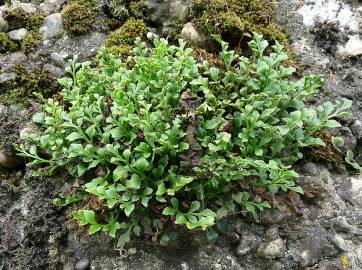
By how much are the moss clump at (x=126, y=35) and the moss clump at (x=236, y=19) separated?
0.56 m

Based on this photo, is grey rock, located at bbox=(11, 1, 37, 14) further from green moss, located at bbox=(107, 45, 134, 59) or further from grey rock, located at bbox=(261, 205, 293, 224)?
grey rock, located at bbox=(261, 205, 293, 224)

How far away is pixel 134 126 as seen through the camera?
344 centimetres

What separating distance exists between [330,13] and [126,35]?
7.13 feet

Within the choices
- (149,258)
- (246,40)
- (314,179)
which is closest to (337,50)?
(246,40)

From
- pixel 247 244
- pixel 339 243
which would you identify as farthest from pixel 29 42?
pixel 339 243

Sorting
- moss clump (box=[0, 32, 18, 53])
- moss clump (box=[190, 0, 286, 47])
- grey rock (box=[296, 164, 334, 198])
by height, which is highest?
moss clump (box=[190, 0, 286, 47])

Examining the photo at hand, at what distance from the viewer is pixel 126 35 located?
15.6 ft

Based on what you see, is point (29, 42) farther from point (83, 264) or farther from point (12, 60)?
point (83, 264)

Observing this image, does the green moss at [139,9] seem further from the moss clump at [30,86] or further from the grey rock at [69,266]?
the grey rock at [69,266]

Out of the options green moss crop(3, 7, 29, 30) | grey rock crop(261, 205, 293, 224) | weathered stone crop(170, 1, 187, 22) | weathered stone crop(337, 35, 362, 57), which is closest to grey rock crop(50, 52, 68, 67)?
green moss crop(3, 7, 29, 30)

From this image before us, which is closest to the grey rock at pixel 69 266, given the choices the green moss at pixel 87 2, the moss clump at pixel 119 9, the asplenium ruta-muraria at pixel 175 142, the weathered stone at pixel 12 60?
the asplenium ruta-muraria at pixel 175 142

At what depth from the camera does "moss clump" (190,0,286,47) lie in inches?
179

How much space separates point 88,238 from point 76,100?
113 centimetres

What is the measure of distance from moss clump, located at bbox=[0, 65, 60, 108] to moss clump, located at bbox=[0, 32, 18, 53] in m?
0.40
